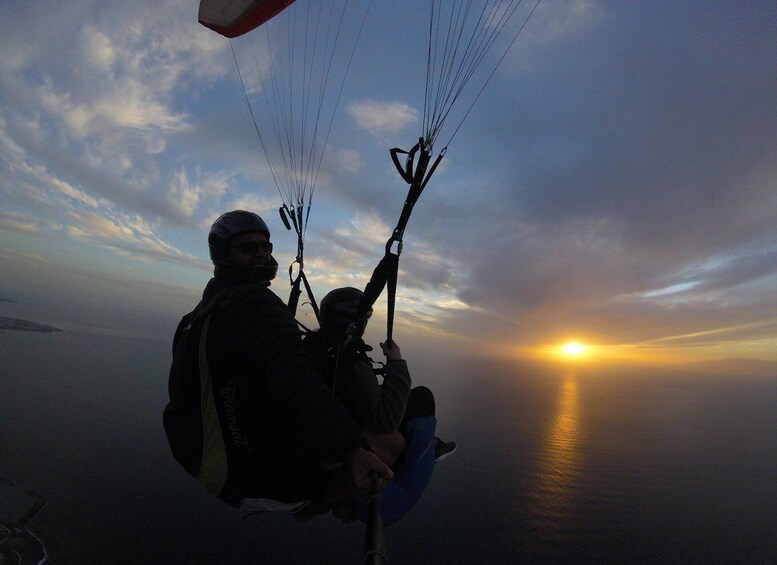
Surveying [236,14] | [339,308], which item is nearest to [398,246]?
[339,308]

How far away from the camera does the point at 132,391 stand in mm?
162875

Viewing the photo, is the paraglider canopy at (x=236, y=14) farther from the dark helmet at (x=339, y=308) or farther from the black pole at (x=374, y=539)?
the black pole at (x=374, y=539)

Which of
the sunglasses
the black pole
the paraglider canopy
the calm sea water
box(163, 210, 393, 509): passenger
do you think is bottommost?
the calm sea water

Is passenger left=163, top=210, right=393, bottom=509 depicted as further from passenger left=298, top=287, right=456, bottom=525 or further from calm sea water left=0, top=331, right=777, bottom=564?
calm sea water left=0, top=331, right=777, bottom=564

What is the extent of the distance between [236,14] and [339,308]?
8689mm

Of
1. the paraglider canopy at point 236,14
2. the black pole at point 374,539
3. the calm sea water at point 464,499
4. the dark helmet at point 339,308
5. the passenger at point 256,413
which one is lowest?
the calm sea water at point 464,499

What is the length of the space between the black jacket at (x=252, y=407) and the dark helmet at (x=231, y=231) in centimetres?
59

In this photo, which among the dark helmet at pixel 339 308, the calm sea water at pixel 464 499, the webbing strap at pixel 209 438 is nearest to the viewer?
the webbing strap at pixel 209 438

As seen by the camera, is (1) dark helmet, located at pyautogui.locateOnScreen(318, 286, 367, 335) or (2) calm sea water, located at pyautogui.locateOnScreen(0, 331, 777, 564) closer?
(1) dark helmet, located at pyautogui.locateOnScreen(318, 286, 367, 335)

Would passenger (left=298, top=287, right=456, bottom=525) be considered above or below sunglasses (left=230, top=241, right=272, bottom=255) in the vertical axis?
below

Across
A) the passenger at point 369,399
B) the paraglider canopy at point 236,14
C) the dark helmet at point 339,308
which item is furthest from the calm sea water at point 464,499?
the paraglider canopy at point 236,14

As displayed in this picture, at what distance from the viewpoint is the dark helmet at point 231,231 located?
127 inches

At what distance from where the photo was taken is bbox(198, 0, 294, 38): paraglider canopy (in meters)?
8.21

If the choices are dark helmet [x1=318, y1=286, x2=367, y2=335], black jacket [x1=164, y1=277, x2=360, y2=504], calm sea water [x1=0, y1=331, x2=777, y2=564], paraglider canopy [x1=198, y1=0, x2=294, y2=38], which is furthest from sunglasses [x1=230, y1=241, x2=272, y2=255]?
calm sea water [x1=0, y1=331, x2=777, y2=564]
